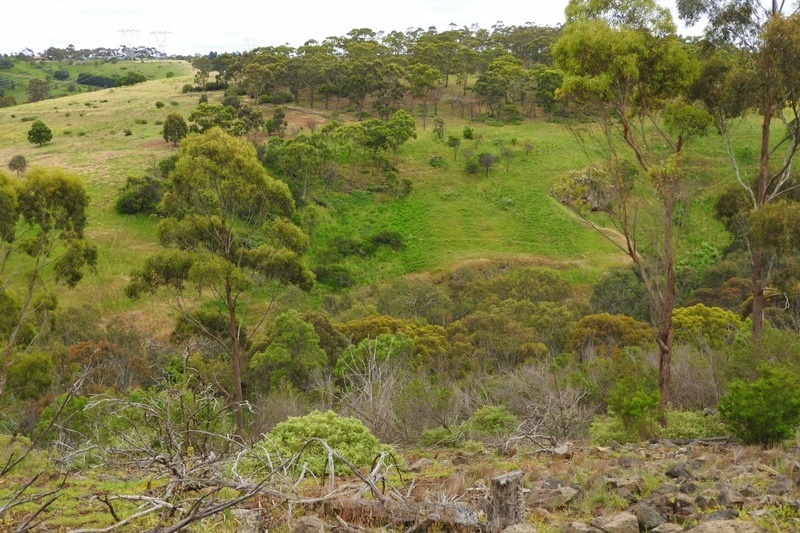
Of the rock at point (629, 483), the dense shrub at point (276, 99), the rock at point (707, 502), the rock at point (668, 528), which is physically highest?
the dense shrub at point (276, 99)

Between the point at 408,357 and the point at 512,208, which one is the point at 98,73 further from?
the point at 408,357

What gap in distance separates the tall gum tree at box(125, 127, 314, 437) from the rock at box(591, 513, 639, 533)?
7.58 meters

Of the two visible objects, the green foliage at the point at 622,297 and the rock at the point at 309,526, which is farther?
the green foliage at the point at 622,297

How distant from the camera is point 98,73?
344 ft

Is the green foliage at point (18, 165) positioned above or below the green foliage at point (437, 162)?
above

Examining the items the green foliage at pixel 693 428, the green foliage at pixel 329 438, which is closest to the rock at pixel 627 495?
the green foliage at pixel 329 438

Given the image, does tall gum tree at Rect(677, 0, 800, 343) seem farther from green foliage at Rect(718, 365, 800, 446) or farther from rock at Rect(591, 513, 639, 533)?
rock at Rect(591, 513, 639, 533)

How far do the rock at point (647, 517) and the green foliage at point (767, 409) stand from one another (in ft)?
12.1

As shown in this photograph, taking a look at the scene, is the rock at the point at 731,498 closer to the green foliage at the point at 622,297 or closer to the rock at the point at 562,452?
the rock at the point at 562,452

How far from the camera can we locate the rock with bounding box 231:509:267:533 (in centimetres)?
425

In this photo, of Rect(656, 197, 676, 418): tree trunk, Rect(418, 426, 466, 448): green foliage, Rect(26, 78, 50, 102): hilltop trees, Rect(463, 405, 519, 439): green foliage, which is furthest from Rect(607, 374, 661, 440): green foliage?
Rect(26, 78, 50, 102): hilltop trees

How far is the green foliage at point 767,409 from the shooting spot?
7.42m

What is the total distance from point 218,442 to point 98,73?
110835 millimetres

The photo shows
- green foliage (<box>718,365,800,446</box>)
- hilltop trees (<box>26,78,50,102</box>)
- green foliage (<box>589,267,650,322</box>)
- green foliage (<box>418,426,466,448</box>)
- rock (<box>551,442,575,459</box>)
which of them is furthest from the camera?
hilltop trees (<box>26,78,50,102</box>)
